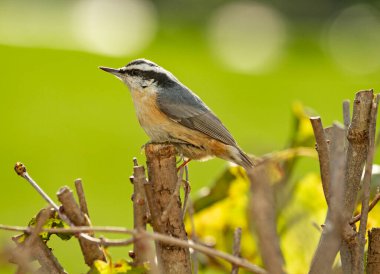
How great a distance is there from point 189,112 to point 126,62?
6184mm

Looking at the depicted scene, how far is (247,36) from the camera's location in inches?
504

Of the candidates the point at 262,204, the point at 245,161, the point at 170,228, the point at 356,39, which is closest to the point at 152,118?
the point at 245,161

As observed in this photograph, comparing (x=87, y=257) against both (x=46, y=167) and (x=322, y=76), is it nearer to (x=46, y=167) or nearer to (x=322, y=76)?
(x=46, y=167)

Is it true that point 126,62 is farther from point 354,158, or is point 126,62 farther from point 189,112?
point 354,158

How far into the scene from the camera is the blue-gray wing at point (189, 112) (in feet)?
11.1

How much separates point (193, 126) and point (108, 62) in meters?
6.46

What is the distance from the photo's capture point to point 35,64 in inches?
380

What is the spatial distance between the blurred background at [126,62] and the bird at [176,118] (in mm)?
1577

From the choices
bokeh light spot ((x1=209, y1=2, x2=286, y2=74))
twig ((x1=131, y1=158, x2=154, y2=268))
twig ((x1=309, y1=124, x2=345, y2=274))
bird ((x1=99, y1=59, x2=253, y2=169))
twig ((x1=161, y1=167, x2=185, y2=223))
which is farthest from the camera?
bokeh light spot ((x1=209, y1=2, x2=286, y2=74))

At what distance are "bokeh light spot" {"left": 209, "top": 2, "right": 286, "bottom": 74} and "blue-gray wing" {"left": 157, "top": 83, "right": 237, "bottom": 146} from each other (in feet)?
23.2

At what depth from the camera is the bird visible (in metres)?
3.35

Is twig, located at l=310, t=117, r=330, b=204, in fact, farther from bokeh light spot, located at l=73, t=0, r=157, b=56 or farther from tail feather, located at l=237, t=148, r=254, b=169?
bokeh light spot, located at l=73, t=0, r=157, b=56

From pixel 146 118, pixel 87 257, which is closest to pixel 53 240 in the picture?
pixel 146 118

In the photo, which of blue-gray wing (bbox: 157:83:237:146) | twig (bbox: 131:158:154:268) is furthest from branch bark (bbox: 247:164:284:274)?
blue-gray wing (bbox: 157:83:237:146)
